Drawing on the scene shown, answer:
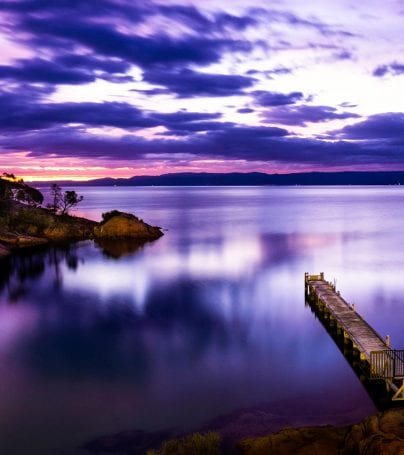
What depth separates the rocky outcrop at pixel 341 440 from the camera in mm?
14516

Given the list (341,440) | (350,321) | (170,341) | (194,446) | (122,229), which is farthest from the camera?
(122,229)

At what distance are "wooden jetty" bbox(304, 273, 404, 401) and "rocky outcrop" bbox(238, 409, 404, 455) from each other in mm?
5222

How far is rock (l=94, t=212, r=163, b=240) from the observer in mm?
81312

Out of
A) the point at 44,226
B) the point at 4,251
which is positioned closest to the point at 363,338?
the point at 4,251

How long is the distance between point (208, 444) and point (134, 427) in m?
4.06

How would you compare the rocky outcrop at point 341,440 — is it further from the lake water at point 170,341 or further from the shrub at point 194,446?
the lake water at point 170,341

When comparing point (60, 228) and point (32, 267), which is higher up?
point (60, 228)

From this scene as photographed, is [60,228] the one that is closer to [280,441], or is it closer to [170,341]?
[170,341]

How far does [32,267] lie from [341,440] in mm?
47269

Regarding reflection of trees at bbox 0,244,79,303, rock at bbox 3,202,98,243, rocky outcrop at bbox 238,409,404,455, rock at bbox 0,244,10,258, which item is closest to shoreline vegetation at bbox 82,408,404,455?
rocky outcrop at bbox 238,409,404,455

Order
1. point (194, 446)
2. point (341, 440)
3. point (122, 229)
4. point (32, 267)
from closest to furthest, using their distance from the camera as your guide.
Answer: point (341, 440) < point (194, 446) < point (32, 267) < point (122, 229)

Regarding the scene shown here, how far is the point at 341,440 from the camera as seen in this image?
17234 mm

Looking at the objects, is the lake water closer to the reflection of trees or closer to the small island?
the reflection of trees

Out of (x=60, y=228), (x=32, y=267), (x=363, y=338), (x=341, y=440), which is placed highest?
(x=60, y=228)
